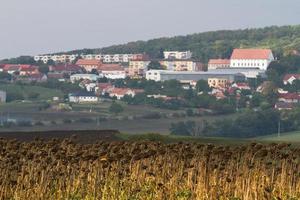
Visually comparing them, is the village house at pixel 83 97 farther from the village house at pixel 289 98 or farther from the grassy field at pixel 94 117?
the village house at pixel 289 98

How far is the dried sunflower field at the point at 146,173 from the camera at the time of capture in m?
19.8

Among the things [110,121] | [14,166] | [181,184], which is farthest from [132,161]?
[110,121]

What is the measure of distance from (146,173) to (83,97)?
530ft

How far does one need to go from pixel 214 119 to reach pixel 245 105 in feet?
94.7

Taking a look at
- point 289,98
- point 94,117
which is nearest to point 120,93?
point 289,98

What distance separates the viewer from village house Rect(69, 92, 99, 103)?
6780 inches

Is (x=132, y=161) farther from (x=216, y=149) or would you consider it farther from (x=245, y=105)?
(x=245, y=105)

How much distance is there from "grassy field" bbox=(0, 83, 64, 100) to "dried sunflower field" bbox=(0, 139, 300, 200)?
443 ft

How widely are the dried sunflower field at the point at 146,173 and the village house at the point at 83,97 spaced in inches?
5721

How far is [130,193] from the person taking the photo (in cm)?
2022

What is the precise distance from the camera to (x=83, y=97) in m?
183

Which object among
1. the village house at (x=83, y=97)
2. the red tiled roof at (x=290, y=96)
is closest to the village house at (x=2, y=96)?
the village house at (x=83, y=97)

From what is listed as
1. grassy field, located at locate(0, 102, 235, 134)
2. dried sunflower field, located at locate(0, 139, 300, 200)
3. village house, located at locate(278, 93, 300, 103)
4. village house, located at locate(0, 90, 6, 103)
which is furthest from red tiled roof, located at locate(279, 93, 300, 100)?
dried sunflower field, located at locate(0, 139, 300, 200)

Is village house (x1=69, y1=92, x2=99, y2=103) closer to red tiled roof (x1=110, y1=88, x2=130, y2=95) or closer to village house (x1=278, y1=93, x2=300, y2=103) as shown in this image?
red tiled roof (x1=110, y1=88, x2=130, y2=95)
